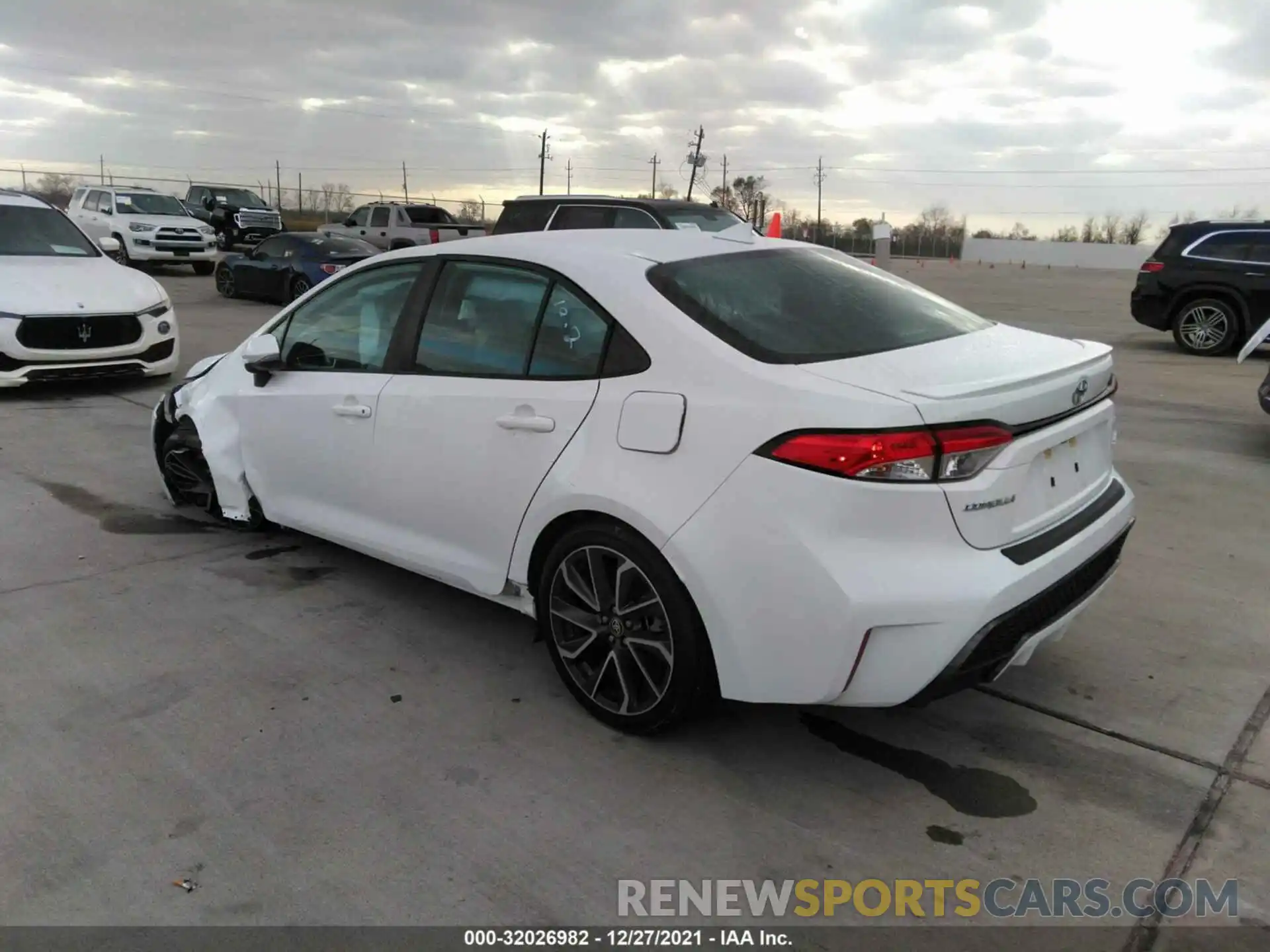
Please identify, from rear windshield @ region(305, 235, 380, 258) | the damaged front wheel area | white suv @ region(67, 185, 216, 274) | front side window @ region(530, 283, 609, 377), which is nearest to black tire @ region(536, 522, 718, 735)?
front side window @ region(530, 283, 609, 377)

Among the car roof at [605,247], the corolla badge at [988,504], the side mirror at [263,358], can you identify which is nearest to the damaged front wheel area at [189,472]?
the side mirror at [263,358]

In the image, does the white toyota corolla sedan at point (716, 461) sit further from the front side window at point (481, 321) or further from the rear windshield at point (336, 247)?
the rear windshield at point (336, 247)

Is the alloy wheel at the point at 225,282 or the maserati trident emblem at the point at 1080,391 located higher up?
the maserati trident emblem at the point at 1080,391

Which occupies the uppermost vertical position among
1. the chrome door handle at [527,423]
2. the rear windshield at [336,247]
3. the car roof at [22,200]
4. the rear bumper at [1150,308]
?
the car roof at [22,200]

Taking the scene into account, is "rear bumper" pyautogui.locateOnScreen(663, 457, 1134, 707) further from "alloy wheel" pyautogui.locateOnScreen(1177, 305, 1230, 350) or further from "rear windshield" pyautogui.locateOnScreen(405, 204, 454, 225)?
"rear windshield" pyautogui.locateOnScreen(405, 204, 454, 225)

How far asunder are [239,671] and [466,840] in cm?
144

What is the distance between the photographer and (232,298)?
713 inches

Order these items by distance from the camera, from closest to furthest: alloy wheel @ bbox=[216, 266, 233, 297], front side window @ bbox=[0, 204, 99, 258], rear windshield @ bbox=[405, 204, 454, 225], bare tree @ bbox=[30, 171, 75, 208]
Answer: front side window @ bbox=[0, 204, 99, 258] → alloy wheel @ bbox=[216, 266, 233, 297] → rear windshield @ bbox=[405, 204, 454, 225] → bare tree @ bbox=[30, 171, 75, 208]

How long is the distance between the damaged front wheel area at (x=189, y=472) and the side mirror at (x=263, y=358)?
80 centimetres

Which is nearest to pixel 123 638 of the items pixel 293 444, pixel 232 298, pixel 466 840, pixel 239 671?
pixel 239 671

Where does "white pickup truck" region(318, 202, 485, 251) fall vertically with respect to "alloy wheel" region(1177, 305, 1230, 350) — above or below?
above

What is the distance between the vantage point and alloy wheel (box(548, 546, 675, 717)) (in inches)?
118

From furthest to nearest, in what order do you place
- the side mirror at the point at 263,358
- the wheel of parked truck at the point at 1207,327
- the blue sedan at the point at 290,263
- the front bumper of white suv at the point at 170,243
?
the front bumper of white suv at the point at 170,243 < the blue sedan at the point at 290,263 < the wheel of parked truck at the point at 1207,327 < the side mirror at the point at 263,358

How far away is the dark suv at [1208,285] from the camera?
39.3ft
